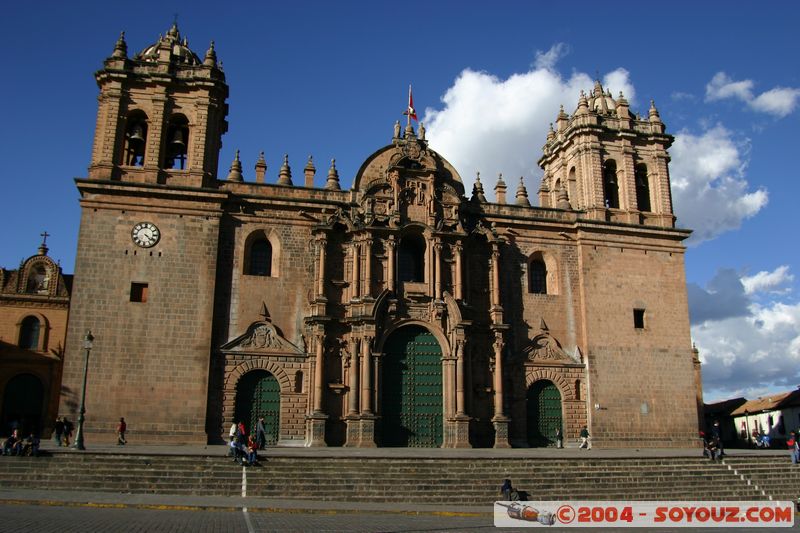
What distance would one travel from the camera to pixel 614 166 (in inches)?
1388

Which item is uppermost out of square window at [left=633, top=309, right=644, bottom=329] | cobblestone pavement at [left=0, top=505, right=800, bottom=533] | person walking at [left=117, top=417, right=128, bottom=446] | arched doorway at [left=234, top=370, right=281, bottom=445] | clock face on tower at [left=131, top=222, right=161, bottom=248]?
clock face on tower at [left=131, top=222, right=161, bottom=248]

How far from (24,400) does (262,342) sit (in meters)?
17.6

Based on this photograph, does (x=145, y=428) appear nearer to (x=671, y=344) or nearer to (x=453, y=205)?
(x=453, y=205)

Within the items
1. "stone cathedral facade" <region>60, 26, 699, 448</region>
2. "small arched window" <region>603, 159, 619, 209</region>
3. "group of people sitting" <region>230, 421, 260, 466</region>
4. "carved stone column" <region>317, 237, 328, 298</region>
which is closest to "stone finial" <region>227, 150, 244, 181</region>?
"stone cathedral facade" <region>60, 26, 699, 448</region>

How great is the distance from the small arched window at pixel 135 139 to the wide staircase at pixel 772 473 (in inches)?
1020

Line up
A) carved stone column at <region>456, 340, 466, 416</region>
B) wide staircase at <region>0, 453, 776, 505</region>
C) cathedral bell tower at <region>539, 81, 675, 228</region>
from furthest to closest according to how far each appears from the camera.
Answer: cathedral bell tower at <region>539, 81, 675, 228</region> → carved stone column at <region>456, 340, 466, 416</region> → wide staircase at <region>0, 453, 776, 505</region>

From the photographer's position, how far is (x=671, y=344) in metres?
32.0

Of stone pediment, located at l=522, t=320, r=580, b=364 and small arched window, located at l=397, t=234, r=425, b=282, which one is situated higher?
small arched window, located at l=397, t=234, r=425, b=282

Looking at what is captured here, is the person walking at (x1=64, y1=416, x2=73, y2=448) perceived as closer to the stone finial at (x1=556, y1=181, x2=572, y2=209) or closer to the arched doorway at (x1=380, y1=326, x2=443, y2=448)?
the arched doorway at (x1=380, y1=326, x2=443, y2=448)

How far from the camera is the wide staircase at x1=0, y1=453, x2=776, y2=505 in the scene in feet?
62.9

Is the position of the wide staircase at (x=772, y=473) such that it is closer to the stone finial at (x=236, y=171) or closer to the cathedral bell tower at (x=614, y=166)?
the cathedral bell tower at (x=614, y=166)

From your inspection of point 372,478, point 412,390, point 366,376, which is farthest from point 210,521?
point 412,390

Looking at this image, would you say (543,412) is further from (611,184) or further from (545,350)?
(611,184)

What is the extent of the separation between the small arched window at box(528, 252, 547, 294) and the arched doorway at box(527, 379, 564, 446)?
172 inches
